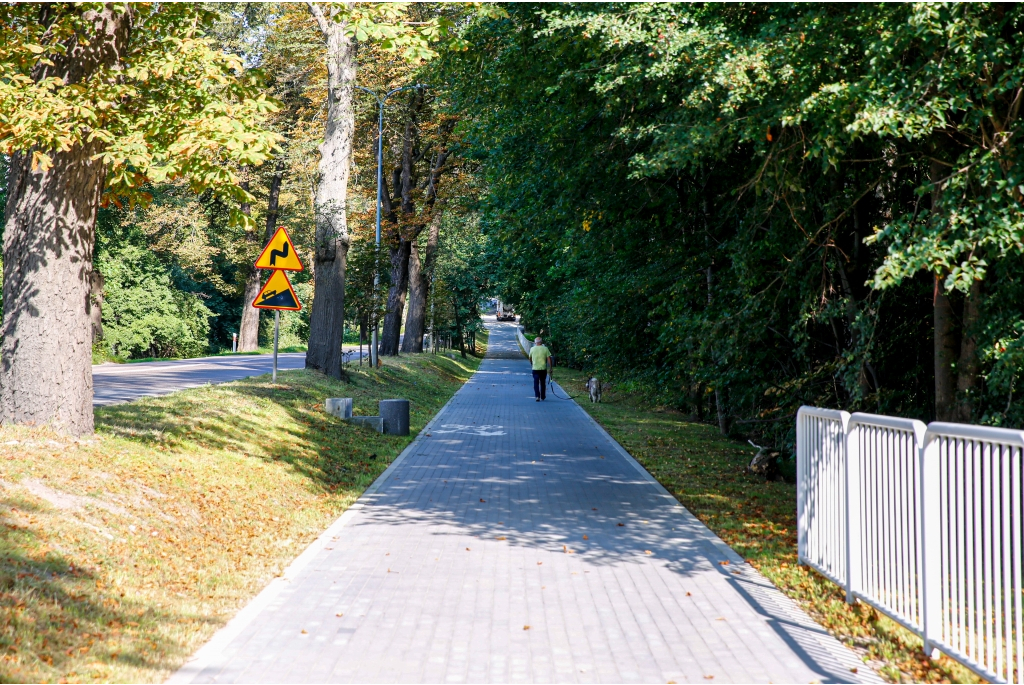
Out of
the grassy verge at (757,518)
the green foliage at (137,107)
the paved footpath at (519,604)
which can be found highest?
the green foliage at (137,107)

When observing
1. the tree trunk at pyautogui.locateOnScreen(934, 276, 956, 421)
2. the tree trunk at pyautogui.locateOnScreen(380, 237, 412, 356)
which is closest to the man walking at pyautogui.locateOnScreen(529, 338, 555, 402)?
the tree trunk at pyautogui.locateOnScreen(380, 237, 412, 356)

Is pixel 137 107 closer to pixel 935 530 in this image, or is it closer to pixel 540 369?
pixel 935 530

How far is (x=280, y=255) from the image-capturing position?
15211 millimetres

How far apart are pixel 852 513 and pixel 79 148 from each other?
8.22 metres

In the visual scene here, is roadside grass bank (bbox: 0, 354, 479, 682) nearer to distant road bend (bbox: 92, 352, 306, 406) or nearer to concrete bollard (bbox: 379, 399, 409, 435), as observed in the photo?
concrete bollard (bbox: 379, 399, 409, 435)

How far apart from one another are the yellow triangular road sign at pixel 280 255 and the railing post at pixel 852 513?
10.5 m

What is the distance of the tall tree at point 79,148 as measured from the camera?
8.55 m

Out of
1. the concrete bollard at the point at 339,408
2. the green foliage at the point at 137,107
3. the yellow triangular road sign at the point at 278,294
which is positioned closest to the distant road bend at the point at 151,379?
the yellow triangular road sign at the point at 278,294

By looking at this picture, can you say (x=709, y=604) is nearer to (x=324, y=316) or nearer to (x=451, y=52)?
(x=451, y=52)

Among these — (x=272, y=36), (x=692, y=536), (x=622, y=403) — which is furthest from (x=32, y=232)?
(x=622, y=403)

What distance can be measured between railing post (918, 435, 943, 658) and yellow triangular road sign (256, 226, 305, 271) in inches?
450

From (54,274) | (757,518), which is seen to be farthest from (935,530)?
(54,274)

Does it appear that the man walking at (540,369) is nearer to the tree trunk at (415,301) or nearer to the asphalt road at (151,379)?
the asphalt road at (151,379)

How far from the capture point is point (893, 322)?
10.8 m
